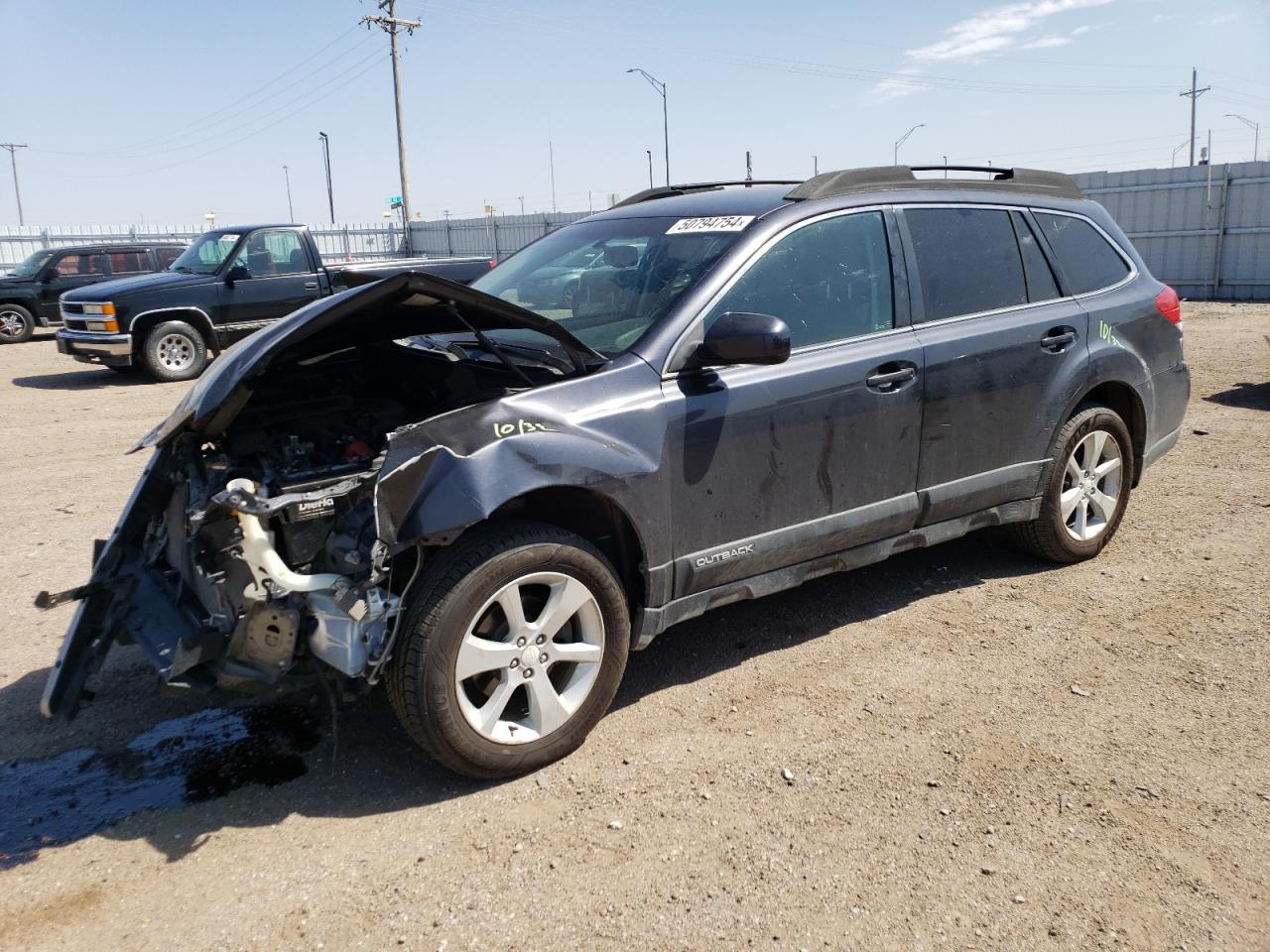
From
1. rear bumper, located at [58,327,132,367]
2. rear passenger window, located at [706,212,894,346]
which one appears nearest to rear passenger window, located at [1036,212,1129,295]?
rear passenger window, located at [706,212,894,346]

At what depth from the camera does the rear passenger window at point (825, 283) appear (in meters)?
3.91

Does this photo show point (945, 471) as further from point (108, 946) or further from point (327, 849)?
point (108, 946)

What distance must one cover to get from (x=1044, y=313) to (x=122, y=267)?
1751 centimetres

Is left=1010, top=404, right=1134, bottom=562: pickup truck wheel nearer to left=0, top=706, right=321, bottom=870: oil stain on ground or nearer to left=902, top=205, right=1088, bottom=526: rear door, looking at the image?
left=902, top=205, right=1088, bottom=526: rear door

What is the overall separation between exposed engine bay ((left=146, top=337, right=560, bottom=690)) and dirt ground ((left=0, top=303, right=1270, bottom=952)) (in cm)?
54

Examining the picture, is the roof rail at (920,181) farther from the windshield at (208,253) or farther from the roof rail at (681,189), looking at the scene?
the windshield at (208,253)

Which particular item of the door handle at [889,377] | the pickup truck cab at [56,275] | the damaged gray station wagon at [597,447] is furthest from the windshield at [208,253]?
the door handle at [889,377]

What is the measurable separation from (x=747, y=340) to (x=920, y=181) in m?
1.76

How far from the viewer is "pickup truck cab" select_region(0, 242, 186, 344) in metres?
17.9

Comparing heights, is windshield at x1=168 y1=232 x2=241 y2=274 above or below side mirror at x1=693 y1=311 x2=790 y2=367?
above

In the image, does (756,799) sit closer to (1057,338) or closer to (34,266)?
(1057,338)

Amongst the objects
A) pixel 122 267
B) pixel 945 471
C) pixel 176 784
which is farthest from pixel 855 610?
pixel 122 267

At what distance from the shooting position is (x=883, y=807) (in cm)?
319

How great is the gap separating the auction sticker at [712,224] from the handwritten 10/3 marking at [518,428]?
4.27ft
